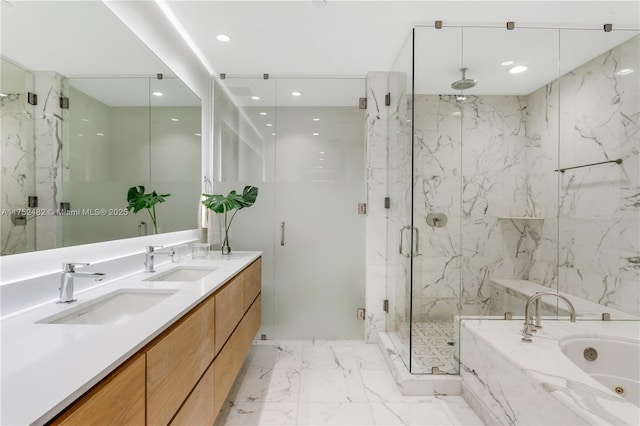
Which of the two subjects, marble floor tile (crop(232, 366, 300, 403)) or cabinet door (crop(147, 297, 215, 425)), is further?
marble floor tile (crop(232, 366, 300, 403))

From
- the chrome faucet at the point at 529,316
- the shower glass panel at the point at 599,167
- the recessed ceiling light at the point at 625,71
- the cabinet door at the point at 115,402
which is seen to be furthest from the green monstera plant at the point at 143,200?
the recessed ceiling light at the point at 625,71

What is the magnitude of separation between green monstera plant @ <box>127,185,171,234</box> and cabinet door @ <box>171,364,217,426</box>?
39.1 inches

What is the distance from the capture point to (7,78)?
1038 mm

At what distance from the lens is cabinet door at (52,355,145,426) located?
0.63 metres

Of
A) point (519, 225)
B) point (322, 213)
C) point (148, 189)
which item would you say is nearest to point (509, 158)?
point (519, 225)

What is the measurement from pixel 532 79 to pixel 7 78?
2.86 meters

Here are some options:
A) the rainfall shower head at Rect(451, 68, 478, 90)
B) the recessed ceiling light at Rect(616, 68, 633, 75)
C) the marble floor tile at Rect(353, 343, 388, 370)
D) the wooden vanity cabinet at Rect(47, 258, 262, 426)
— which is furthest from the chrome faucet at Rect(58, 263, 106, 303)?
the recessed ceiling light at Rect(616, 68, 633, 75)

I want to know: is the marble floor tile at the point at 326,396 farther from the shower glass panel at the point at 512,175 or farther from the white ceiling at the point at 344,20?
the white ceiling at the point at 344,20

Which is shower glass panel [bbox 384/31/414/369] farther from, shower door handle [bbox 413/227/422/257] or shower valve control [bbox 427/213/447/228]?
shower valve control [bbox 427/213/447/228]

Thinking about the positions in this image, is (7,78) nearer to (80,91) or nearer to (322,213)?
(80,91)

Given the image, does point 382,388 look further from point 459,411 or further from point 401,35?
point 401,35

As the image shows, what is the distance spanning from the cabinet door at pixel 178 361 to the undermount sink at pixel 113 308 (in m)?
0.23

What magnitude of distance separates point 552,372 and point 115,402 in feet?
5.47

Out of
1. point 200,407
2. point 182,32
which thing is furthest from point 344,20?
point 200,407
